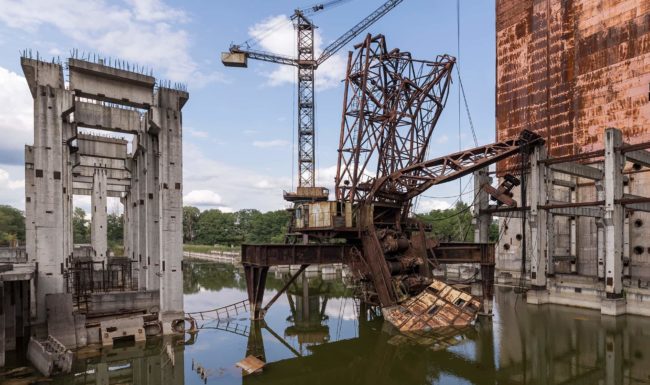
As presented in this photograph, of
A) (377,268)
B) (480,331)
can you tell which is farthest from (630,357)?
(377,268)

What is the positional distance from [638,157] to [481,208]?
10.8 m

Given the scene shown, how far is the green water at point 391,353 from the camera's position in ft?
49.0

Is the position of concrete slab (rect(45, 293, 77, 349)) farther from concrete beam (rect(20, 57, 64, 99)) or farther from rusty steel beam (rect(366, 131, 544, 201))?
rusty steel beam (rect(366, 131, 544, 201))

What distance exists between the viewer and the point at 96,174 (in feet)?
115

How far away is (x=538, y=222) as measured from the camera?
29.0 metres

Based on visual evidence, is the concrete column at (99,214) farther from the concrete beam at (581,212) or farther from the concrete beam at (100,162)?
the concrete beam at (581,212)

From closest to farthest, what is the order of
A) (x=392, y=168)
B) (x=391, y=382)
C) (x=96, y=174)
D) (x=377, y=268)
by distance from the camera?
(x=391, y=382) < (x=377, y=268) < (x=392, y=168) < (x=96, y=174)

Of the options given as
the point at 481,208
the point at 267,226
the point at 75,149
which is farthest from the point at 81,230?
the point at 481,208

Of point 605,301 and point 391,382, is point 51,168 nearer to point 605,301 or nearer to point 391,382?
point 391,382

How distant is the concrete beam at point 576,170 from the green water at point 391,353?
9.70 m

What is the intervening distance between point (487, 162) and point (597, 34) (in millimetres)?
19193

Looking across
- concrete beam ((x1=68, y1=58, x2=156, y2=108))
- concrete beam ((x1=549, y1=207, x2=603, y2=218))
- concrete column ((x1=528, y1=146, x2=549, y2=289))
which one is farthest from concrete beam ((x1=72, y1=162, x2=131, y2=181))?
concrete beam ((x1=549, y1=207, x2=603, y2=218))

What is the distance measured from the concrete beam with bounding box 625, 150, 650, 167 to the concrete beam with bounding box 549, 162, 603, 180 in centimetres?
327

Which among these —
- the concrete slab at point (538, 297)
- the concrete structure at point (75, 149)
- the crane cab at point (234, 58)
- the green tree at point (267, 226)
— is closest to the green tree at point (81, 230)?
the green tree at point (267, 226)
